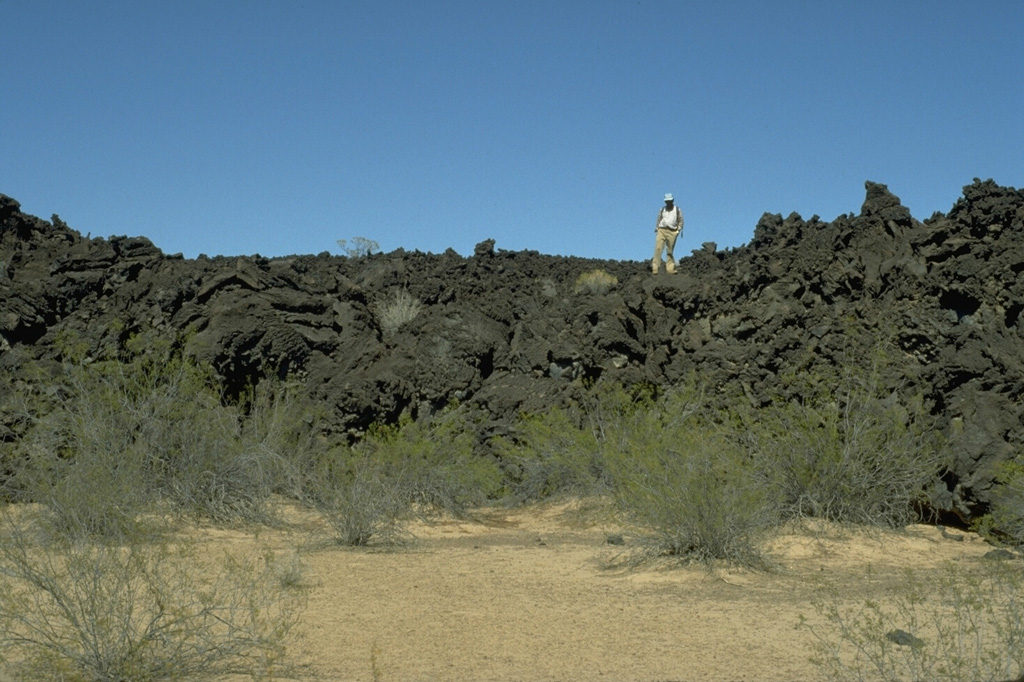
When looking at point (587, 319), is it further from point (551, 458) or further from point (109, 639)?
point (109, 639)

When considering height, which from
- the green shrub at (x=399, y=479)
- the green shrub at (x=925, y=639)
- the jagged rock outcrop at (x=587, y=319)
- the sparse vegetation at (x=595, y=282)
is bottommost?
the green shrub at (x=925, y=639)

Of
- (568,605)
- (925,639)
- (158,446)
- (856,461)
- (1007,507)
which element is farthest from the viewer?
(158,446)

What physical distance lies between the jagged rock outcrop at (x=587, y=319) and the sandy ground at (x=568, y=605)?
11.0 feet

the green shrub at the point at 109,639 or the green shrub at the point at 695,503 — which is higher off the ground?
the green shrub at the point at 695,503

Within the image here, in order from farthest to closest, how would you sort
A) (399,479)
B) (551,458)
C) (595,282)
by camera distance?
1. (595,282)
2. (551,458)
3. (399,479)

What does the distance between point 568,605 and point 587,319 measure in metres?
11.0

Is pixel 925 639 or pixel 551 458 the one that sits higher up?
pixel 551 458

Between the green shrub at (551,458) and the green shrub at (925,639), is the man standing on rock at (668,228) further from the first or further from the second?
the green shrub at (925,639)

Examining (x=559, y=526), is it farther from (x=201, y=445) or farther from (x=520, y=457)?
(x=201, y=445)

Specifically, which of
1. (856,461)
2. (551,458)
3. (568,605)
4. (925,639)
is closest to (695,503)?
(568,605)

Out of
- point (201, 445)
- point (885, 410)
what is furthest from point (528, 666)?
point (885, 410)

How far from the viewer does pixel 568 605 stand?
30.1ft

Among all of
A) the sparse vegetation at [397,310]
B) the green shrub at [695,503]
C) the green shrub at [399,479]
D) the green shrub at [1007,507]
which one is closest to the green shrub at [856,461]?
the green shrub at [695,503]

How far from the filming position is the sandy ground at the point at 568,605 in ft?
23.1
